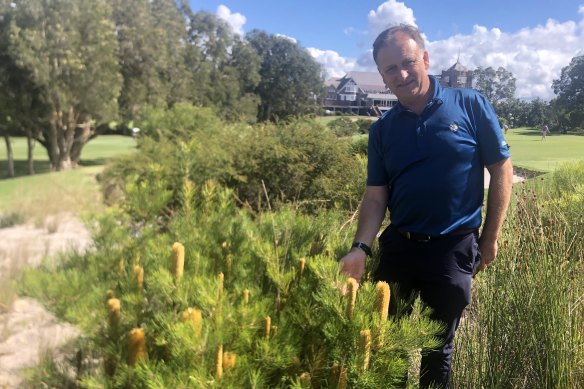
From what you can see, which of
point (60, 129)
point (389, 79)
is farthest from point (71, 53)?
point (389, 79)

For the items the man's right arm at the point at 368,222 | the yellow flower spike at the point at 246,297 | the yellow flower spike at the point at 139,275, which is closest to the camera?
the yellow flower spike at the point at 246,297

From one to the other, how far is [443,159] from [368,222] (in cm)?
46

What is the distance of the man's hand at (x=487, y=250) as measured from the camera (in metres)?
2.34

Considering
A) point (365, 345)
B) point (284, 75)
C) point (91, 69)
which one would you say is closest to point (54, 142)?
point (91, 69)

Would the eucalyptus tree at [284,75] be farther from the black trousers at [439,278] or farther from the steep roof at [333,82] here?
the black trousers at [439,278]

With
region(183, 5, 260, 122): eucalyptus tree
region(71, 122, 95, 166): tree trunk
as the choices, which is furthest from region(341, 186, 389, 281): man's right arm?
region(183, 5, 260, 122): eucalyptus tree

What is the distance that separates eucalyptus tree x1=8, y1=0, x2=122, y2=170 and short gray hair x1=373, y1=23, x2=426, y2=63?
23354 mm

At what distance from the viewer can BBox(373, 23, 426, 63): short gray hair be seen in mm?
2279

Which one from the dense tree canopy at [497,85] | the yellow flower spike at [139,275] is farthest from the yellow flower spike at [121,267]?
the dense tree canopy at [497,85]

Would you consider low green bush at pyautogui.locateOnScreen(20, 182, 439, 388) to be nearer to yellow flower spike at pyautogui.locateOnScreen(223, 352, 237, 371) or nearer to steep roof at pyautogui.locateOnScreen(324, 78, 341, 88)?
yellow flower spike at pyautogui.locateOnScreen(223, 352, 237, 371)

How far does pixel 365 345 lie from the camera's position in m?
1.40

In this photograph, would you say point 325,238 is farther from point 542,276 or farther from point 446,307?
point 542,276

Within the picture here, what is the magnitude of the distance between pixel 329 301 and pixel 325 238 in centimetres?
74

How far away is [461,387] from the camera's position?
2479 millimetres
